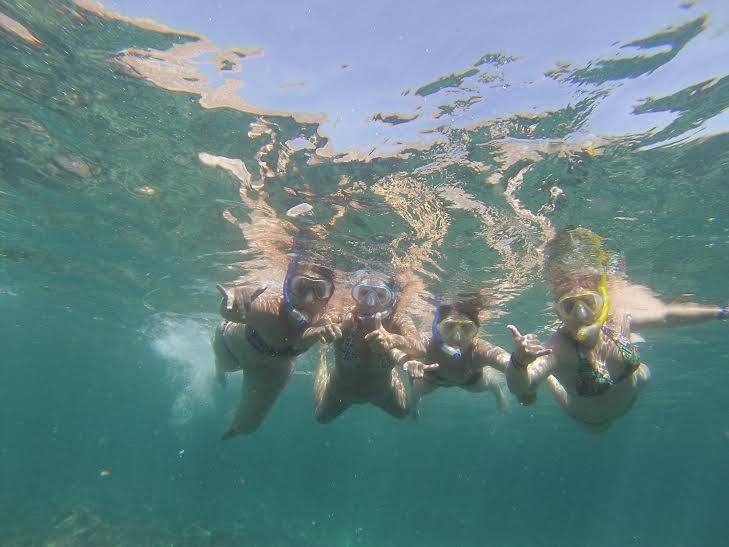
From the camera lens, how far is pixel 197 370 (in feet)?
153

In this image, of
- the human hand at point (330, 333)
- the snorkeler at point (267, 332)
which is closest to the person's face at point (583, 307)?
the human hand at point (330, 333)

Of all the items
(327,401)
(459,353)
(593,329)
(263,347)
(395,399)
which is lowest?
(327,401)

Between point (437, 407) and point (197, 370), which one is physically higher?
point (437, 407)

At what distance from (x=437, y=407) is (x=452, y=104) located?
40.2 metres

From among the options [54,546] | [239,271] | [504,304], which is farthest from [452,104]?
[54,546]

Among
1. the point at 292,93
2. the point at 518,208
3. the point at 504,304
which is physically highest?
the point at 292,93

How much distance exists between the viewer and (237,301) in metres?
7.32

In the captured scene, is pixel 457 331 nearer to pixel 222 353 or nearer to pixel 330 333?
pixel 330 333

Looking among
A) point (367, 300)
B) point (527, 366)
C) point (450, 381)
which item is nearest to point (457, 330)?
point (450, 381)

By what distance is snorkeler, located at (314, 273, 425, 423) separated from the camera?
7.69m

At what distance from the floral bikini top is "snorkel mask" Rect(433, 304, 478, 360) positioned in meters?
2.00

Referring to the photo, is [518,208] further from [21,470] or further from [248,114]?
[21,470]

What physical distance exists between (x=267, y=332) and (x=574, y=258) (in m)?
9.26

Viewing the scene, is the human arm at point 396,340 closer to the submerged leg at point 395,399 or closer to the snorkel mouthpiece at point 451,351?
the snorkel mouthpiece at point 451,351
